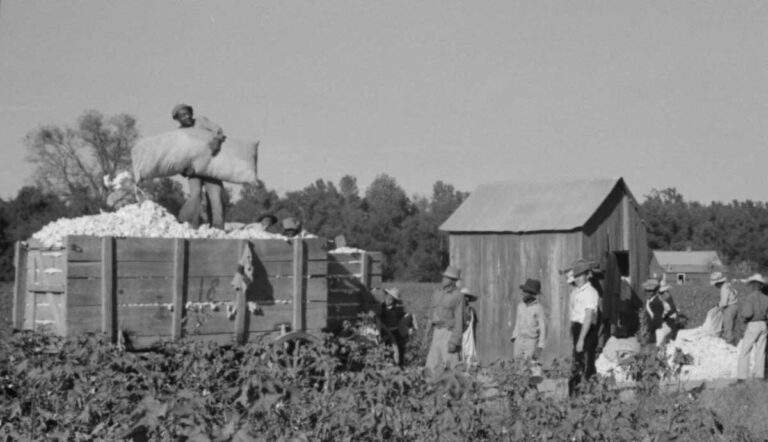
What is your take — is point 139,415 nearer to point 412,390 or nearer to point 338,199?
point 412,390

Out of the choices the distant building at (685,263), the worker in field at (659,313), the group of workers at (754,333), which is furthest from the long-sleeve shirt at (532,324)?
the distant building at (685,263)

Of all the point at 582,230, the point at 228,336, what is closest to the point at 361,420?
the point at 228,336

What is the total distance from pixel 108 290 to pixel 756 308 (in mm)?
9306

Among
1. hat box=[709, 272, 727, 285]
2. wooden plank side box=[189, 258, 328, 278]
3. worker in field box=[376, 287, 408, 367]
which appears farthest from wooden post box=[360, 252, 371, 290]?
hat box=[709, 272, 727, 285]

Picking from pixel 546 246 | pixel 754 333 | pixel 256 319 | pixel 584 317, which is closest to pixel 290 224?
pixel 256 319

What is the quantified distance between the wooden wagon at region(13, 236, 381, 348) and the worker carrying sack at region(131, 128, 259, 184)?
1.12 metres

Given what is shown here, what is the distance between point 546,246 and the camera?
21.3 meters

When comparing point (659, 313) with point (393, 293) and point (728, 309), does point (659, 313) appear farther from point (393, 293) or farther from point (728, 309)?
point (393, 293)

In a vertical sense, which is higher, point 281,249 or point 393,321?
point 281,249

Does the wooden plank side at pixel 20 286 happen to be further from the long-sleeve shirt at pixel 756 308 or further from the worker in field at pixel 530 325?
the long-sleeve shirt at pixel 756 308

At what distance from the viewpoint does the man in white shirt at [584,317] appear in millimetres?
11328

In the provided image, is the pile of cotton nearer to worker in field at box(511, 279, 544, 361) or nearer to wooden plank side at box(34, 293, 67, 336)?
wooden plank side at box(34, 293, 67, 336)

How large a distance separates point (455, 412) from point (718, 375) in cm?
1178

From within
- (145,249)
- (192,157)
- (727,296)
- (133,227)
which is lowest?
(727,296)
